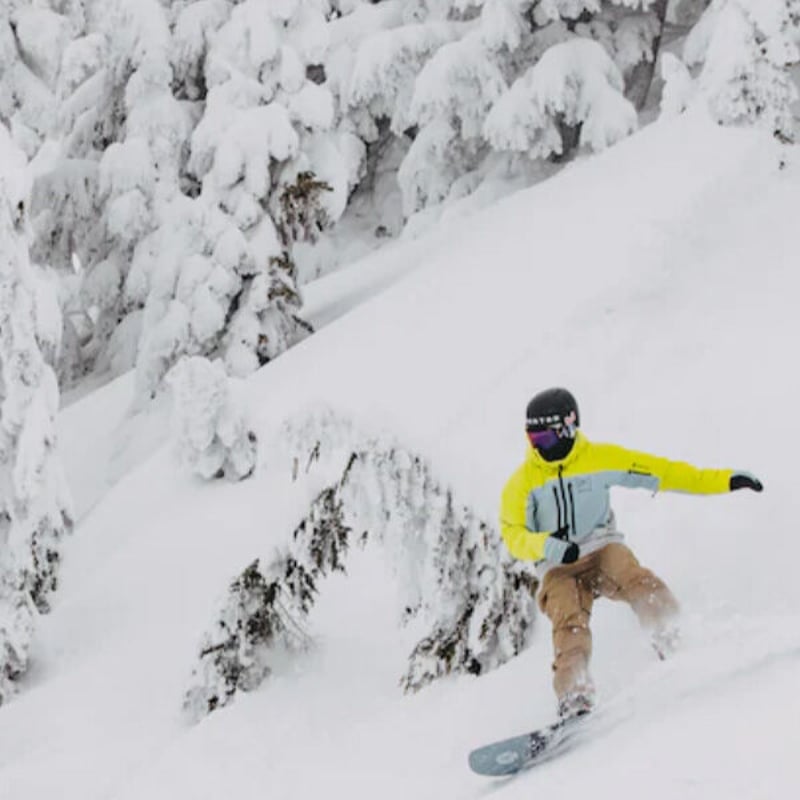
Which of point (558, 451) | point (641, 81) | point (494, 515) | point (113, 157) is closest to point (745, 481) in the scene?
point (558, 451)

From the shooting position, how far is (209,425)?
41.4 ft

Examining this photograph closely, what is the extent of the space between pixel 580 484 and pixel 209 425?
7139 mm

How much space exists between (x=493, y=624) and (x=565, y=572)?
1.15 meters

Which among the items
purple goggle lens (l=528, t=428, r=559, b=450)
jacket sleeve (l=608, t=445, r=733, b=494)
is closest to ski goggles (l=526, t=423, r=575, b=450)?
purple goggle lens (l=528, t=428, r=559, b=450)

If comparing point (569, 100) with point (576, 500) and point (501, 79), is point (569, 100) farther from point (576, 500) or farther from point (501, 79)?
point (576, 500)

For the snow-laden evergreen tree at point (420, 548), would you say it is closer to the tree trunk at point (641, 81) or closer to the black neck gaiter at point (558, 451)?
the black neck gaiter at point (558, 451)

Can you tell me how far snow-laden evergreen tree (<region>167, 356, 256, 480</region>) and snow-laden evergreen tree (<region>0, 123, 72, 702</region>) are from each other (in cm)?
220

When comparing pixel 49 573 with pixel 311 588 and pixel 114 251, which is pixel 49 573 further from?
pixel 114 251

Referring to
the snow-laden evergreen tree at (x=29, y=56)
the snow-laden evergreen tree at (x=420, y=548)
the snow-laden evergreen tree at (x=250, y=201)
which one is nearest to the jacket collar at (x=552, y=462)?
the snow-laden evergreen tree at (x=420, y=548)

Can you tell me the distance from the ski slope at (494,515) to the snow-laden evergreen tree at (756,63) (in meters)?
1.57

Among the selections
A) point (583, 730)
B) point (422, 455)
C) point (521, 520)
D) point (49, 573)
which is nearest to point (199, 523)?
point (49, 573)

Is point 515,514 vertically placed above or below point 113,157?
below

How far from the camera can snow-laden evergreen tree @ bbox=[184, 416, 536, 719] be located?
7.15m

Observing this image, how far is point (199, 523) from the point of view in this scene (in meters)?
11.9
